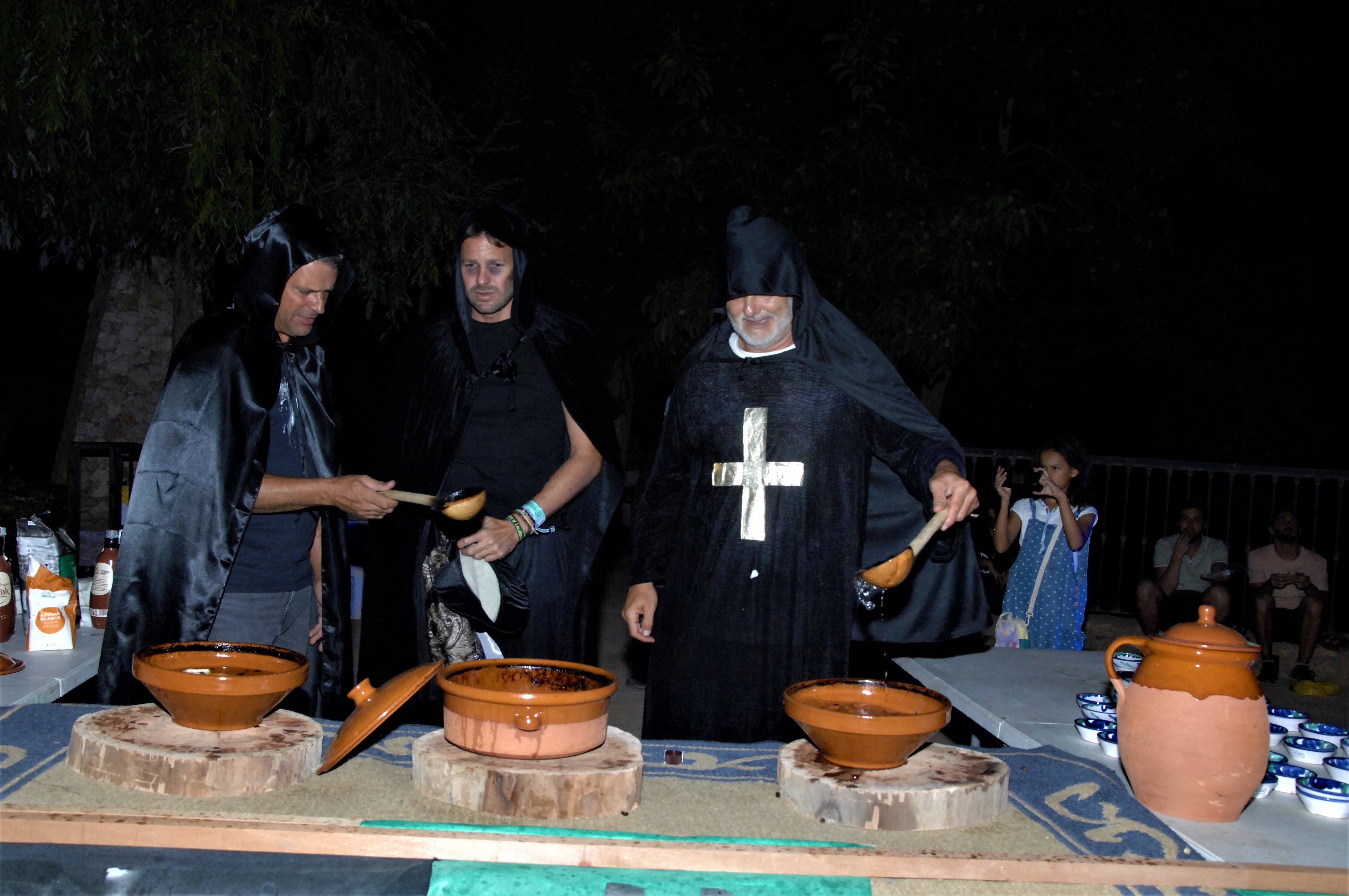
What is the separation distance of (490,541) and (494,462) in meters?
0.28

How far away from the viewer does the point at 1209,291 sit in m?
14.0

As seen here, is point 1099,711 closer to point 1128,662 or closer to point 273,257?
point 1128,662

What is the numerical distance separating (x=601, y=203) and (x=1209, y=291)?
7475 millimetres

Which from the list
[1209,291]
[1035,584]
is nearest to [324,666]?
[1035,584]

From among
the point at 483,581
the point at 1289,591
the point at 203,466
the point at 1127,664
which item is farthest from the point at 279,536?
the point at 1289,591

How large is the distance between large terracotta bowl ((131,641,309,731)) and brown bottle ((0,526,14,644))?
125 centimetres

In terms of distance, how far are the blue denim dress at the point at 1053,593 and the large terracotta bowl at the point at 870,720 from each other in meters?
3.75

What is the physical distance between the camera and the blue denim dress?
5.61 m

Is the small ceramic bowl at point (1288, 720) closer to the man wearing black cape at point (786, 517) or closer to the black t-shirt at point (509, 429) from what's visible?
the man wearing black cape at point (786, 517)

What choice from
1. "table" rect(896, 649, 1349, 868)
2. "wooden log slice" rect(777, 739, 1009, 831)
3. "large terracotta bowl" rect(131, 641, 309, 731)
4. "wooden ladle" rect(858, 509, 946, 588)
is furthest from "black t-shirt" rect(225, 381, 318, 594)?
"table" rect(896, 649, 1349, 868)

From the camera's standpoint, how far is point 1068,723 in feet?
9.22

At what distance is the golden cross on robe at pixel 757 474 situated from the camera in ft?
9.68

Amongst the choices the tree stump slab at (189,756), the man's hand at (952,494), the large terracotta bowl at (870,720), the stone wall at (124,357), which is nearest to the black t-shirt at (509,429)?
the man's hand at (952,494)

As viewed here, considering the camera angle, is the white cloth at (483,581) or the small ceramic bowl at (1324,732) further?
the white cloth at (483,581)
